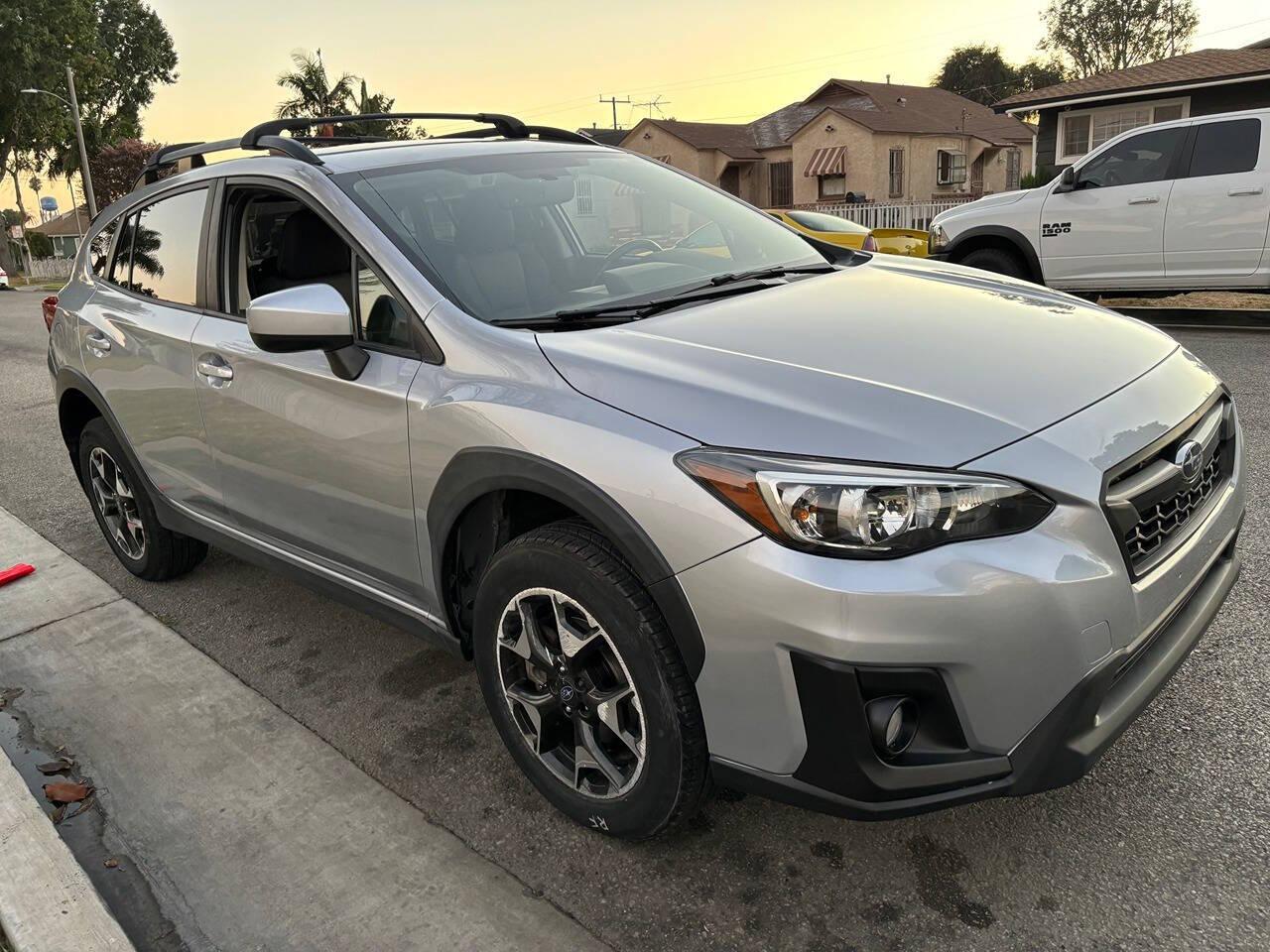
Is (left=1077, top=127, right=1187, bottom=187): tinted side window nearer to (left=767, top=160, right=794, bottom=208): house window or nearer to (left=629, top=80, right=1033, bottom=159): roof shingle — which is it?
(left=629, top=80, right=1033, bottom=159): roof shingle

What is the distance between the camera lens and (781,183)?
140ft

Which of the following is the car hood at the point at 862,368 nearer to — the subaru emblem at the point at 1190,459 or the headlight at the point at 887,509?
the headlight at the point at 887,509

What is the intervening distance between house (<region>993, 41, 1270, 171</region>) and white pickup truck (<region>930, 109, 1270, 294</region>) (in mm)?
10164

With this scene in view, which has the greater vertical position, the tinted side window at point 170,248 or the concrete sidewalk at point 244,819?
the tinted side window at point 170,248

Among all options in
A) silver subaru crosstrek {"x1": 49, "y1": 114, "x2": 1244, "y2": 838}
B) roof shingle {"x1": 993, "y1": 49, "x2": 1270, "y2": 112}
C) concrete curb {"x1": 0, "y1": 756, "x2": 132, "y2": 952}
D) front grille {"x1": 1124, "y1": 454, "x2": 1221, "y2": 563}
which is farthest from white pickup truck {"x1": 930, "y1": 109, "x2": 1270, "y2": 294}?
roof shingle {"x1": 993, "y1": 49, "x2": 1270, "y2": 112}

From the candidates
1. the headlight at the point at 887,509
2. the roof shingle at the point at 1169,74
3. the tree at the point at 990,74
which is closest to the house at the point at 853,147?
the roof shingle at the point at 1169,74

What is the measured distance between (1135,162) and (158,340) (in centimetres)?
887

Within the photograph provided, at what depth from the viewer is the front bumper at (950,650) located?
1.91 meters

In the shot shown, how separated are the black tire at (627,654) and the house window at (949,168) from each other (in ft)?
139

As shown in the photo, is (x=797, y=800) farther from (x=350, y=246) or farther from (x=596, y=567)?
(x=350, y=246)

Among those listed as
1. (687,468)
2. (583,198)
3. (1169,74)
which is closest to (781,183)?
(1169,74)

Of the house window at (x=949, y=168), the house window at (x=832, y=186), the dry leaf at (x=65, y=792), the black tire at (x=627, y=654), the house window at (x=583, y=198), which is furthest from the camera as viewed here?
the house window at (x=949, y=168)

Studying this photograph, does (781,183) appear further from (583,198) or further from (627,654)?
(627,654)

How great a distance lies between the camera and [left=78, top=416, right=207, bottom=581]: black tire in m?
4.33
